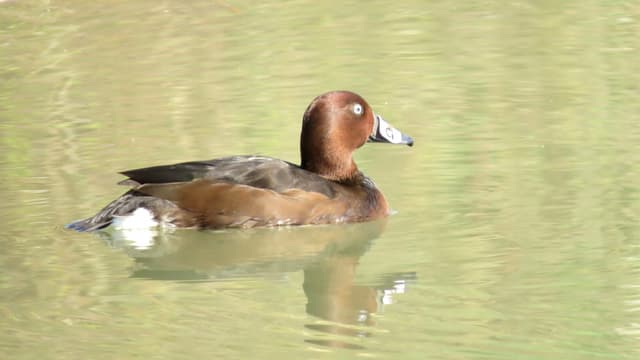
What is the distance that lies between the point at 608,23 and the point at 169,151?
5777 millimetres

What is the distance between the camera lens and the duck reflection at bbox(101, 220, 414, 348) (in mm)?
8570

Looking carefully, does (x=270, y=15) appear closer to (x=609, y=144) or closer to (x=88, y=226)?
(x=609, y=144)

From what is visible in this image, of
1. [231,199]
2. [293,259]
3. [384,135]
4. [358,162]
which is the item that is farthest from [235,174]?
[358,162]

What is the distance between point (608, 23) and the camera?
16.5 meters

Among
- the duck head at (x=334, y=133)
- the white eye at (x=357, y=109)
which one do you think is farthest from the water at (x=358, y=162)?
the white eye at (x=357, y=109)

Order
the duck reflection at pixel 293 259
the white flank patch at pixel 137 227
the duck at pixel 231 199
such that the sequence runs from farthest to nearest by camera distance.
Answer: the duck at pixel 231 199 → the white flank patch at pixel 137 227 → the duck reflection at pixel 293 259

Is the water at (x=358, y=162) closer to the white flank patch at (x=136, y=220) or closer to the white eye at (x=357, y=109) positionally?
the white flank patch at (x=136, y=220)

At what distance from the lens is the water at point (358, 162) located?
805 cm

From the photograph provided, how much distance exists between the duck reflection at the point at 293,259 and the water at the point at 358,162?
2 centimetres

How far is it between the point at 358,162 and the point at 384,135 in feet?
3.26

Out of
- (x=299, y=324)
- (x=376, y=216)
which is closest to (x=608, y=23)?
(x=376, y=216)

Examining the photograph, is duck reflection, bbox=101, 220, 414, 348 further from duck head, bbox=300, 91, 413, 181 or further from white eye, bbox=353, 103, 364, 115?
white eye, bbox=353, 103, 364, 115

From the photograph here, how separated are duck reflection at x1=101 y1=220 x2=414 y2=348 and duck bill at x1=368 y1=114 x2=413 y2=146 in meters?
0.83

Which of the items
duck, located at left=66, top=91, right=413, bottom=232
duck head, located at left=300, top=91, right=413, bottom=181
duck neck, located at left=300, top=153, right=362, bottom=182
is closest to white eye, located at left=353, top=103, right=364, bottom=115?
duck head, located at left=300, top=91, right=413, bottom=181
